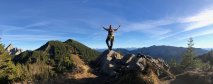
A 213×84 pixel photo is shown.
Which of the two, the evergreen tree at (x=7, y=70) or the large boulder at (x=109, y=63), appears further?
the large boulder at (x=109, y=63)

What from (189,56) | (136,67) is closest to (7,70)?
(136,67)

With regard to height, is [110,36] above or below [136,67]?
above

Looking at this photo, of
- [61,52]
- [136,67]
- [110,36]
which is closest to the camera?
[136,67]

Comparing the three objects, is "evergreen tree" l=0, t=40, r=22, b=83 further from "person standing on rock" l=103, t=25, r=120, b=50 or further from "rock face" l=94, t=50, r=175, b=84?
"person standing on rock" l=103, t=25, r=120, b=50

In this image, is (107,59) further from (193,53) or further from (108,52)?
(193,53)

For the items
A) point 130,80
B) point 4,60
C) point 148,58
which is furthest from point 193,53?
point 4,60

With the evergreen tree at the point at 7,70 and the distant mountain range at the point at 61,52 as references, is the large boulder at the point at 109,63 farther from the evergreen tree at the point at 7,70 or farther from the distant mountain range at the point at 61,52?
the distant mountain range at the point at 61,52

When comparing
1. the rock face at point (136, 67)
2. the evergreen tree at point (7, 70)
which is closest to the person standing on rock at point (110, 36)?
the rock face at point (136, 67)

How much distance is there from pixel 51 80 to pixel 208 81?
641 inches

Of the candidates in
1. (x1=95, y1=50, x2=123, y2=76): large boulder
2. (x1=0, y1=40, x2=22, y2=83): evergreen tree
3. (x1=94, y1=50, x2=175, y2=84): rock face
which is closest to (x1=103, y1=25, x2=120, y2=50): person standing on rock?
(x1=95, y1=50, x2=123, y2=76): large boulder

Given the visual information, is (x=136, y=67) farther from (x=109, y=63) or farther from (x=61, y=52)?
(x=61, y=52)

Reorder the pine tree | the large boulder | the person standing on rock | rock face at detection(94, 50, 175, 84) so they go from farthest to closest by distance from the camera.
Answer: the pine tree → the person standing on rock → the large boulder → rock face at detection(94, 50, 175, 84)

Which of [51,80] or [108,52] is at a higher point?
[108,52]

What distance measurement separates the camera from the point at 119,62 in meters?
29.9
